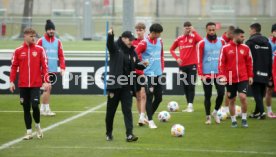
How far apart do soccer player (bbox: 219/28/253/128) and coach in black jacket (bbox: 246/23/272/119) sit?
82.3 inches

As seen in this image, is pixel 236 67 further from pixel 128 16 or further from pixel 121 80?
pixel 128 16

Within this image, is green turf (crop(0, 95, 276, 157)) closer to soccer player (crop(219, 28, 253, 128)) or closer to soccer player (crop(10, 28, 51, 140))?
soccer player (crop(10, 28, 51, 140))

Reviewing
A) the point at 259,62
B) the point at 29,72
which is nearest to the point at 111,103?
the point at 29,72

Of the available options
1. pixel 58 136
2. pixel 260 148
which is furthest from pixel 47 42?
pixel 260 148

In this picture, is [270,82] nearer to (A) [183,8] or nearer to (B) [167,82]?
(B) [167,82]

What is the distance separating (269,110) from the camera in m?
18.8

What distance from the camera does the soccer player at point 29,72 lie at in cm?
1444

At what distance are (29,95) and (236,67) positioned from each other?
4.52 metres

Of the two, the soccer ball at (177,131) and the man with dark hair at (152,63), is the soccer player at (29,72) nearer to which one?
the soccer ball at (177,131)

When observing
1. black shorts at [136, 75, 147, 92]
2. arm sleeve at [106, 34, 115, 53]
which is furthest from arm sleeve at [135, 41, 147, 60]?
arm sleeve at [106, 34, 115, 53]

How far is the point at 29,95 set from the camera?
14.6 m

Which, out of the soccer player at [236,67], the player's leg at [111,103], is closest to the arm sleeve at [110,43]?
the player's leg at [111,103]

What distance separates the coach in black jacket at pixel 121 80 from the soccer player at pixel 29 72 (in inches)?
57.1

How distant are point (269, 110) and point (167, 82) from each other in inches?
241
